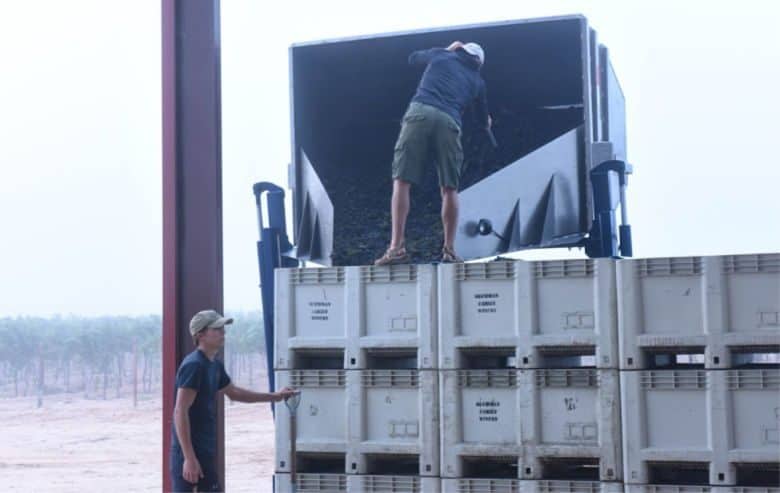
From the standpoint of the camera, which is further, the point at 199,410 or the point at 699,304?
the point at 199,410

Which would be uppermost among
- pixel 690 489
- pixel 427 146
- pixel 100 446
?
pixel 427 146

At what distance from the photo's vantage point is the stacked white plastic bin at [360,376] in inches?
296

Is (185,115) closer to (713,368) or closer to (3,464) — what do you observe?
(713,368)

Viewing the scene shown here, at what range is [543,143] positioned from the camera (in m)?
8.89

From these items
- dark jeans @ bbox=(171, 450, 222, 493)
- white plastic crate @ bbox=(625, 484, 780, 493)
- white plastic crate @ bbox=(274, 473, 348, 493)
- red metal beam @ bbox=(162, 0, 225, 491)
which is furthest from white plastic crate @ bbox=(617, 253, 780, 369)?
red metal beam @ bbox=(162, 0, 225, 491)

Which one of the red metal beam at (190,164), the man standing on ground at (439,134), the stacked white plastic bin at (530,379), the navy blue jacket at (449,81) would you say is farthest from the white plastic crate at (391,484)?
the navy blue jacket at (449,81)

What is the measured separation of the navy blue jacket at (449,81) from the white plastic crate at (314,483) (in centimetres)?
266

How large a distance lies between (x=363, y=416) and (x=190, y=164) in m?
3.20

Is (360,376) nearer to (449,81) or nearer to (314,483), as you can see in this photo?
(314,483)

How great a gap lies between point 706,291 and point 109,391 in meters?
46.8

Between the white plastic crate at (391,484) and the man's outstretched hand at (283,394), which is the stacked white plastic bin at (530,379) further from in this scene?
the man's outstretched hand at (283,394)

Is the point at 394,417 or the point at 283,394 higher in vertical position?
the point at 283,394

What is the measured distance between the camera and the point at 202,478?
746 centimetres

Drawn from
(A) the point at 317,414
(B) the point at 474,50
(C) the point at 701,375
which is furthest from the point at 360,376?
(B) the point at 474,50
